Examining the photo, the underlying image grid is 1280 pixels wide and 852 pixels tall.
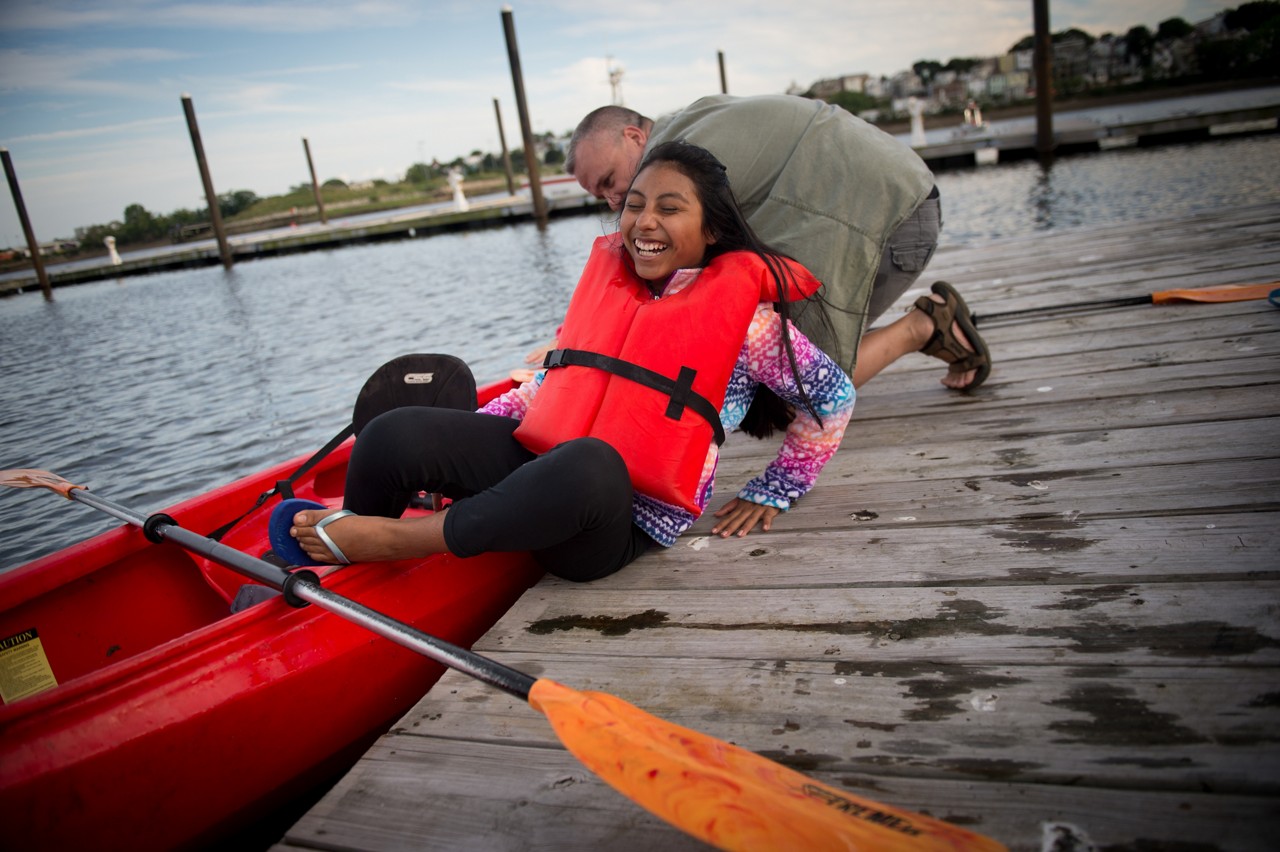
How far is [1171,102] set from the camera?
40.6m

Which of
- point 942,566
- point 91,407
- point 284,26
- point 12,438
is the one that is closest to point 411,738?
point 942,566

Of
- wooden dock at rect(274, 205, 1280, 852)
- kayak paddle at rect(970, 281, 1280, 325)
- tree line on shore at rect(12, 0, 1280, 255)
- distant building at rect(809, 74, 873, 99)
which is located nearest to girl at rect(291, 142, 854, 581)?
wooden dock at rect(274, 205, 1280, 852)

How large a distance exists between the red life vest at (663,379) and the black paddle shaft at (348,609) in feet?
2.05

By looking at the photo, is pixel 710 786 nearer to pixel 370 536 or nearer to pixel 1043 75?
pixel 370 536

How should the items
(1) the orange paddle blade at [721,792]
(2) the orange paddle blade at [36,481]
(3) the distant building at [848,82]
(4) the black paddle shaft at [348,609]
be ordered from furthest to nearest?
(3) the distant building at [848,82] < (2) the orange paddle blade at [36,481] < (4) the black paddle shaft at [348,609] < (1) the orange paddle blade at [721,792]

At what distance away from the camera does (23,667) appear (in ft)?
Answer: 6.97

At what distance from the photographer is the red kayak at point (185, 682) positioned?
1.48 metres

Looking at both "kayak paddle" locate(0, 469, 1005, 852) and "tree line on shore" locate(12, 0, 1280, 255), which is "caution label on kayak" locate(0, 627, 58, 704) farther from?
"tree line on shore" locate(12, 0, 1280, 255)

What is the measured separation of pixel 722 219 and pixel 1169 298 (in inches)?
108

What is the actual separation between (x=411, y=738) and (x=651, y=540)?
0.84m

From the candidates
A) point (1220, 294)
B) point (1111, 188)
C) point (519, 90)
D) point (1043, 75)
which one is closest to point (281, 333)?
point (1220, 294)

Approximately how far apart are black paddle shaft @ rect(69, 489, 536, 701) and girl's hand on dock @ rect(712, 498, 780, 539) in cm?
89

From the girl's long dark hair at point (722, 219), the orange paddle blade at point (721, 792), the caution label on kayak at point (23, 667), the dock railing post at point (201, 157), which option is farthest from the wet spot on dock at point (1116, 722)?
the dock railing post at point (201, 157)

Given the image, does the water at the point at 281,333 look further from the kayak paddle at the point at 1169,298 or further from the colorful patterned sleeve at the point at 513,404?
the kayak paddle at the point at 1169,298
